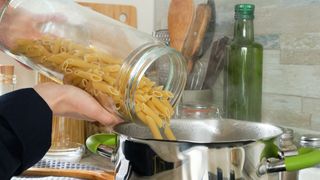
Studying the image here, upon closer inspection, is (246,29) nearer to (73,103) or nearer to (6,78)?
(73,103)

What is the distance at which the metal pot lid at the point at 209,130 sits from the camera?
0.54m

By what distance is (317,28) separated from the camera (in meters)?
0.65

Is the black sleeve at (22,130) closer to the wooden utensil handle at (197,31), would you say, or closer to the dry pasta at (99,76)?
the dry pasta at (99,76)

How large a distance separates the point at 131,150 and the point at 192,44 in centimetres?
44

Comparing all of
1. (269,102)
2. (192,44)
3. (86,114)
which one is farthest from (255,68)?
(86,114)

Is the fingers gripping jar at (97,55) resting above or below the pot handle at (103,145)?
above

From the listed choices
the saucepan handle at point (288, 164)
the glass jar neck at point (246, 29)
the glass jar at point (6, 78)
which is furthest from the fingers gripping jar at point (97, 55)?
the glass jar at point (6, 78)

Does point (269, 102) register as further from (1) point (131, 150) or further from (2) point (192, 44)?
(1) point (131, 150)

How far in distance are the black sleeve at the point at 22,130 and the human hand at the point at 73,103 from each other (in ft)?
0.08

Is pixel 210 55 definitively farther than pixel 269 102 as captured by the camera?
Yes

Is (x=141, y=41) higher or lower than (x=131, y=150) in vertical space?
higher

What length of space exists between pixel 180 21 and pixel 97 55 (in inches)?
15.4

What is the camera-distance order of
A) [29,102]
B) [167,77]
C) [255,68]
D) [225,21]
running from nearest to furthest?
[29,102], [167,77], [255,68], [225,21]

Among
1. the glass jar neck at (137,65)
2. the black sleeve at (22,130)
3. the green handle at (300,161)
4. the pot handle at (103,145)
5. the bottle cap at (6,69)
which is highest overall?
the glass jar neck at (137,65)
